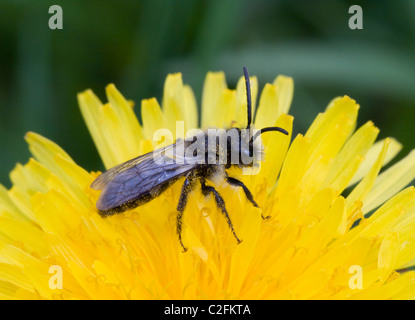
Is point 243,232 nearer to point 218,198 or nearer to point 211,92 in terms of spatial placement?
point 218,198

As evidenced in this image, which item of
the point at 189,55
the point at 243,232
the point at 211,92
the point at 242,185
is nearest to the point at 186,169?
the point at 242,185

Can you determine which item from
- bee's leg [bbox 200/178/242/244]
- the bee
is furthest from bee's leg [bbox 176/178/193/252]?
bee's leg [bbox 200/178/242/244]

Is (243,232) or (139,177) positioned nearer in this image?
(243,232)

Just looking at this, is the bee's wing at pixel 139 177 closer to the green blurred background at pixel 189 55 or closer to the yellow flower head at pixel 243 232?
the yellow flower head at pixel 243 232

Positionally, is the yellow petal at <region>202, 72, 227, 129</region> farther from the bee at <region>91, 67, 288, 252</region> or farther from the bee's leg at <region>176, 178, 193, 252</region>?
the bee's leg at <region>176, 178, 193, 252</region>

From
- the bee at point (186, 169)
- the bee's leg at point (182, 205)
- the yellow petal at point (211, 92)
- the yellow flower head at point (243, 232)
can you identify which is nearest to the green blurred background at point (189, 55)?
the yellow petal at point (211, 92)

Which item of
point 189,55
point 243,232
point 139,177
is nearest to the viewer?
point 243,232
